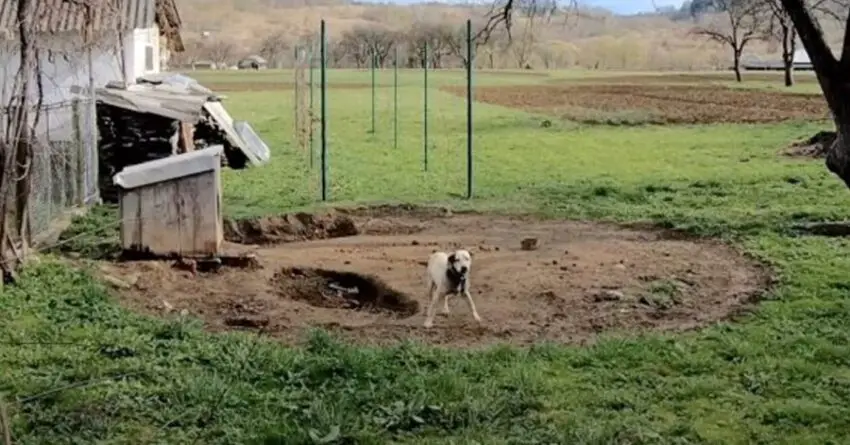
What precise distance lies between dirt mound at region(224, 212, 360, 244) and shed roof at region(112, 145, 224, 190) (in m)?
1.65

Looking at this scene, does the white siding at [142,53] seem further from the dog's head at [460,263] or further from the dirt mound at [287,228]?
the dog's head at [460,263]

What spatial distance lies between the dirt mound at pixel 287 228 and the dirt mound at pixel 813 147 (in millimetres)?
10505

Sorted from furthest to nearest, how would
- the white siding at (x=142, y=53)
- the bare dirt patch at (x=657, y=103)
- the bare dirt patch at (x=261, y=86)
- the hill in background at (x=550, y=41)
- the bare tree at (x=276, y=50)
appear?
the hill in background at (x=550, y=41) → the bare tree at (x=276, y=50) → the bare dirt patch at (x=261, y=86) → the bare dirt patch at (x=657, y=103) → the white siding at (x=142, y=53)

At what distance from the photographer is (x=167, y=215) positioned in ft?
32.9

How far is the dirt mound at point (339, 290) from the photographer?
29.4 feet

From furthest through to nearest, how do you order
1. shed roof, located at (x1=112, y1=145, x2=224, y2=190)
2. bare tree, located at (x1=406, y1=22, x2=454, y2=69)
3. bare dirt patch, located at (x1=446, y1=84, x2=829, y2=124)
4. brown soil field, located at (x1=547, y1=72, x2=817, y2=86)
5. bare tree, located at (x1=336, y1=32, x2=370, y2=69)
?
brown soil field, located at (x1=547, y1=72, x2=817, y2=86), bare tree, located at (x1=336, y1=32, x2=370, y2=69), bare tree, located at (x1=406, y1=22, x2=454, y2=69), bare dirt patch, located at (x1=446, y1=84, x2=829, y2=124), shed roof, located at (x1=112, y1=145, x2=224, y2=190)

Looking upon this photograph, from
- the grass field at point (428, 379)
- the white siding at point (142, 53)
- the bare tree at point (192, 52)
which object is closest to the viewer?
the grass field at point (428, 379)

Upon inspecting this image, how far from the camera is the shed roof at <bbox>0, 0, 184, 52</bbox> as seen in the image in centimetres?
776

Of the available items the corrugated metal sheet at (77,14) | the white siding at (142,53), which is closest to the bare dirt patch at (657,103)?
the white siding at (142,53)

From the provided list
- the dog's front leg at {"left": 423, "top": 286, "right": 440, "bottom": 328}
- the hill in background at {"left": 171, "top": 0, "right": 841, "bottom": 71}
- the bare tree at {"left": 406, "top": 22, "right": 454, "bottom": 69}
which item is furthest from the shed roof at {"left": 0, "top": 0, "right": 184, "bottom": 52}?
the hill in background at {"left": 171, "top": 0, "right": 841, "bottom": 71}

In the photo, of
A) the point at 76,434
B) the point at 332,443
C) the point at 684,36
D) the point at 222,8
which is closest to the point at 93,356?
the point at 76,434

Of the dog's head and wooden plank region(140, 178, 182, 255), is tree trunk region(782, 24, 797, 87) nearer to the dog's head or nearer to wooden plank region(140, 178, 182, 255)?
wooden plank region(140, 178, 182, 255)

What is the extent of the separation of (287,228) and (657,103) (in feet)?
85.3

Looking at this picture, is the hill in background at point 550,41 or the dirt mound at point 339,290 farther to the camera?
the hill in background at point 550,41
